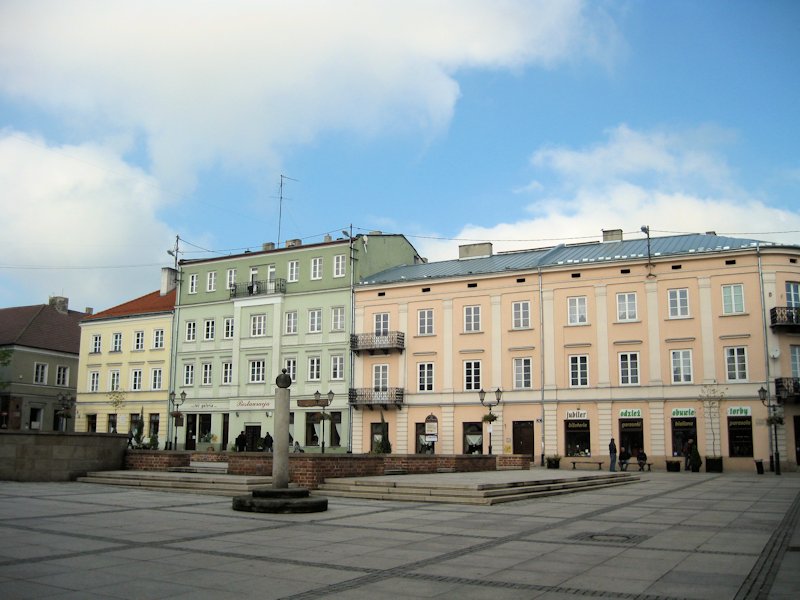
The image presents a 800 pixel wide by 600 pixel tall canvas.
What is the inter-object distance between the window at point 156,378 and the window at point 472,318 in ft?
81.3

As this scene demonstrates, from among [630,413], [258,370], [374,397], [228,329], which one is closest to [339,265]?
[258,370]

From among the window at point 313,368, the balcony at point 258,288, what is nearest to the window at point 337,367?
the window at point 313,368

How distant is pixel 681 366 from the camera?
41594 mm

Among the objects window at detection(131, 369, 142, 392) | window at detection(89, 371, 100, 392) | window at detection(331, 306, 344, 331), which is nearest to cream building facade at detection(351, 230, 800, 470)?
window at detection(331, 306, 344, 331)

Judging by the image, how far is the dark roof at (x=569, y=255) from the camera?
141ft

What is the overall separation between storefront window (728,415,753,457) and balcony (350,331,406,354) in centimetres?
1966

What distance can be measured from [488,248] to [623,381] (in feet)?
46.2

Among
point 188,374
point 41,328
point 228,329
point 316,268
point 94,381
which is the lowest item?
point 94,381

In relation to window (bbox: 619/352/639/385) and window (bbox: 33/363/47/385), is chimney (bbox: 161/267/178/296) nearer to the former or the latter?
window (bbox: 33/363/47/385)

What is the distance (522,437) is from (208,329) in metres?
25.1

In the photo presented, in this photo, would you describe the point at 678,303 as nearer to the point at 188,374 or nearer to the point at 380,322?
the point at 380,322

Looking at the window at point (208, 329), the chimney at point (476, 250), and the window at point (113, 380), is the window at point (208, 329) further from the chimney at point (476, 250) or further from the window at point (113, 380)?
the chimney at point (476, 250)

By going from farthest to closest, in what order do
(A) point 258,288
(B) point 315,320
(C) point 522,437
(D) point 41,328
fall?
(D) point 41,328 → (A) point 258,288 → (B) point 315,320 → (C) point 522,437

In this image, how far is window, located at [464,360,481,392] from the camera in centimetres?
4669
